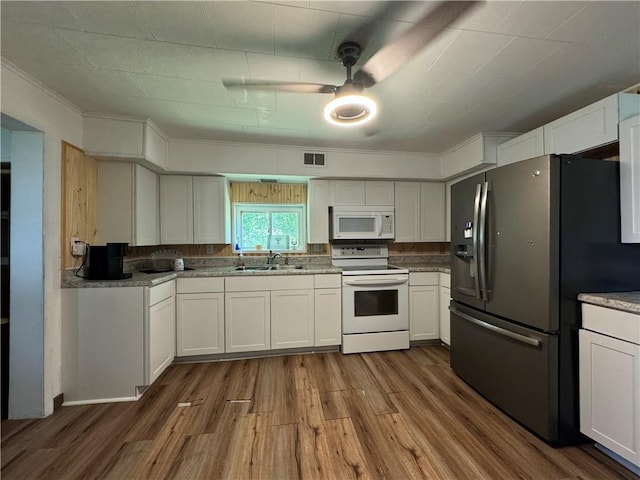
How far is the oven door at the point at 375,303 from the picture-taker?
9.68ft

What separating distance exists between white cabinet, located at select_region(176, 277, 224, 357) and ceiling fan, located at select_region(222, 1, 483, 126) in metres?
1.88

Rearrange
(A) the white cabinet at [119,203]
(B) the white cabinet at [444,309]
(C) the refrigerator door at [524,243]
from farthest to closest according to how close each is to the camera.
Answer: (B) the white cabinet at [444,309]
(A) the white cabinet at [119,203]
(C) the refrigerator door at [524,243]

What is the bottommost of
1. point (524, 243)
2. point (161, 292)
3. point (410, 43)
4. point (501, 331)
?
point (501, 331)

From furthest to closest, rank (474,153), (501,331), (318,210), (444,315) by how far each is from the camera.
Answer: (318,210), (444,315), (474,153), (501,331)

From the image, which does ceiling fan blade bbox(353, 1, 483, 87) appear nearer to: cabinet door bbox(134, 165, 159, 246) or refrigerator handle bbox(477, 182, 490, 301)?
refrigerator handle bbox(477, 182, 490, 301)

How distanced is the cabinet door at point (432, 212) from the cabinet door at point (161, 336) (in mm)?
3070

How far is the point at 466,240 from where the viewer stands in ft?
7.28

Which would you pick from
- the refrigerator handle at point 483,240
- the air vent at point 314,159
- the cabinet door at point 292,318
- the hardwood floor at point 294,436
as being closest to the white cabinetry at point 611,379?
the hardwood floor at point 294,436

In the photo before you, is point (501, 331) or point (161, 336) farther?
point (161, 336)

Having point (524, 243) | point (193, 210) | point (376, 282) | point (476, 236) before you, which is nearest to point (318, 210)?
point (376, 282)

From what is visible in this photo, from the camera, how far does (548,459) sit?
4.92ft

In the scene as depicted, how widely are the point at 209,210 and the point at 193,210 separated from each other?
18cm

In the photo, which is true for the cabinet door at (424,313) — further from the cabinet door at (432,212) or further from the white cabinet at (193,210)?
the white cabinet at (193,210)

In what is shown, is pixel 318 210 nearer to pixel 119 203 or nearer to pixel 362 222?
pixel 362 222
